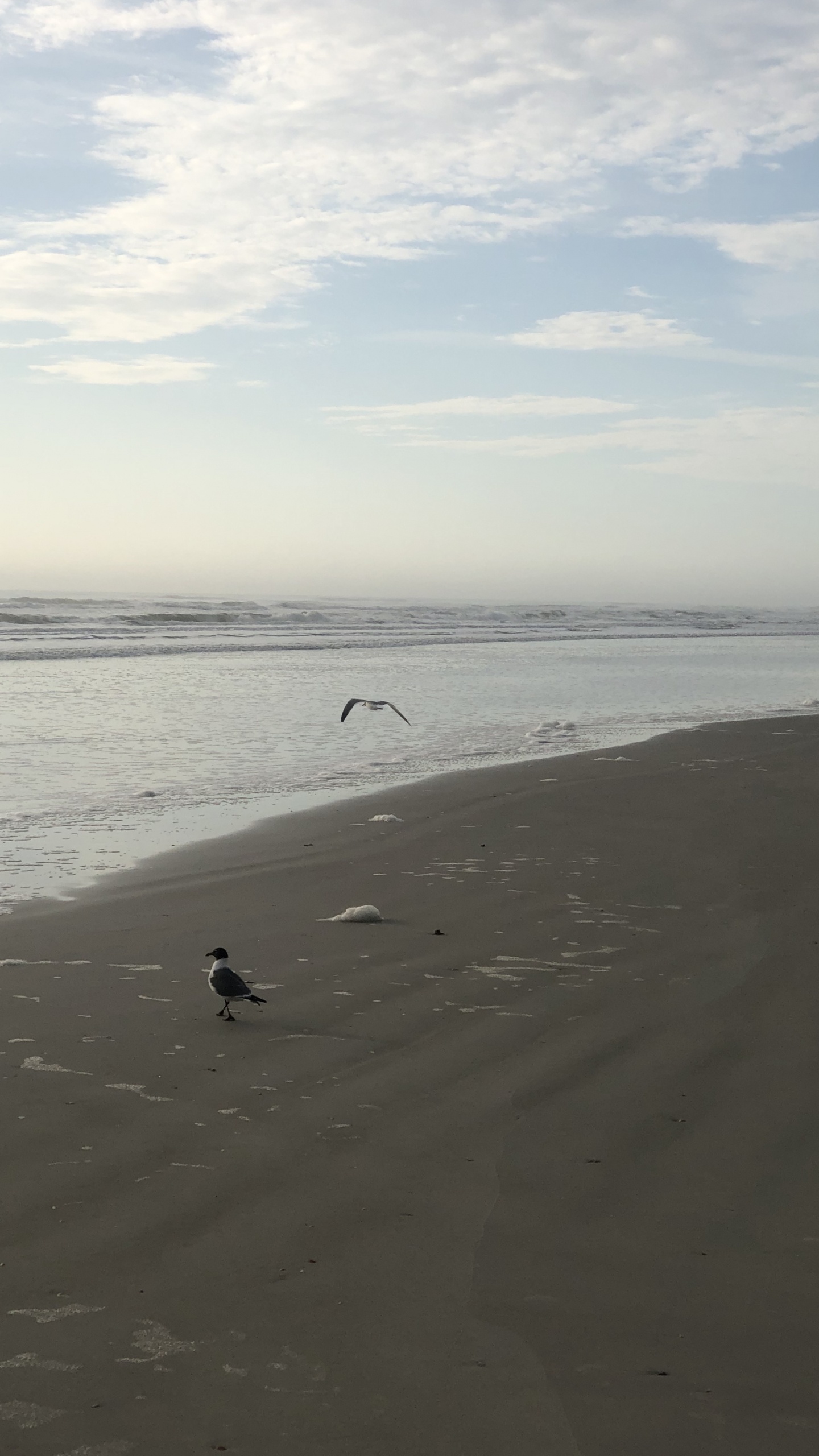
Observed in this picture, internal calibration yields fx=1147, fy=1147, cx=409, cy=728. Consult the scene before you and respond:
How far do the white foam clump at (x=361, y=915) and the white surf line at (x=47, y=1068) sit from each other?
256 cm

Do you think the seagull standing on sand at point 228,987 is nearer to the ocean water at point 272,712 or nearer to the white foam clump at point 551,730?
the ocean water at point 272,712

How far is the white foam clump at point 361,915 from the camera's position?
7.07 m

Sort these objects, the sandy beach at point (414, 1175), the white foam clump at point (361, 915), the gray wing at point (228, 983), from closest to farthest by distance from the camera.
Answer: the sandy beach at point (414, 1175), the gray wing at point (228, 983), the white foam clump at point (361, 915)

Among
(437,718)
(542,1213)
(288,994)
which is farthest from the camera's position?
(437,718)

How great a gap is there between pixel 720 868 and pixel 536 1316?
577 cm

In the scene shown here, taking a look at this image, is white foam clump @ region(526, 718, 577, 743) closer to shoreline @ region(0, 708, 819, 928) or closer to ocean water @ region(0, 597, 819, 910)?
ocean water @ region(0, 597, 819, 910)

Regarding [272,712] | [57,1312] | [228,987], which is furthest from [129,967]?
[272,712]

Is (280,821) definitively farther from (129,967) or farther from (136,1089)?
(136,1089)

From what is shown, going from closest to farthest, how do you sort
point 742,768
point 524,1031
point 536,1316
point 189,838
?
point 536,1316
point 524,1031
point 189,838
point 742,768

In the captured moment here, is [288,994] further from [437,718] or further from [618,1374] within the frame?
[437,718]

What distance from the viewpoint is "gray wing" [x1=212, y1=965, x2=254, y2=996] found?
5289 millimetres

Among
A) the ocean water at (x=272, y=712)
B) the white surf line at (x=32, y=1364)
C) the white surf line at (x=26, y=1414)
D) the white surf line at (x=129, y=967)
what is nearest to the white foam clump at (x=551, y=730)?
the ocean water at (x=272, y=712)

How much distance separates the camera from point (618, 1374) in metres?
2.87

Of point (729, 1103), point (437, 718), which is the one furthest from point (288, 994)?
point (437, 718)
